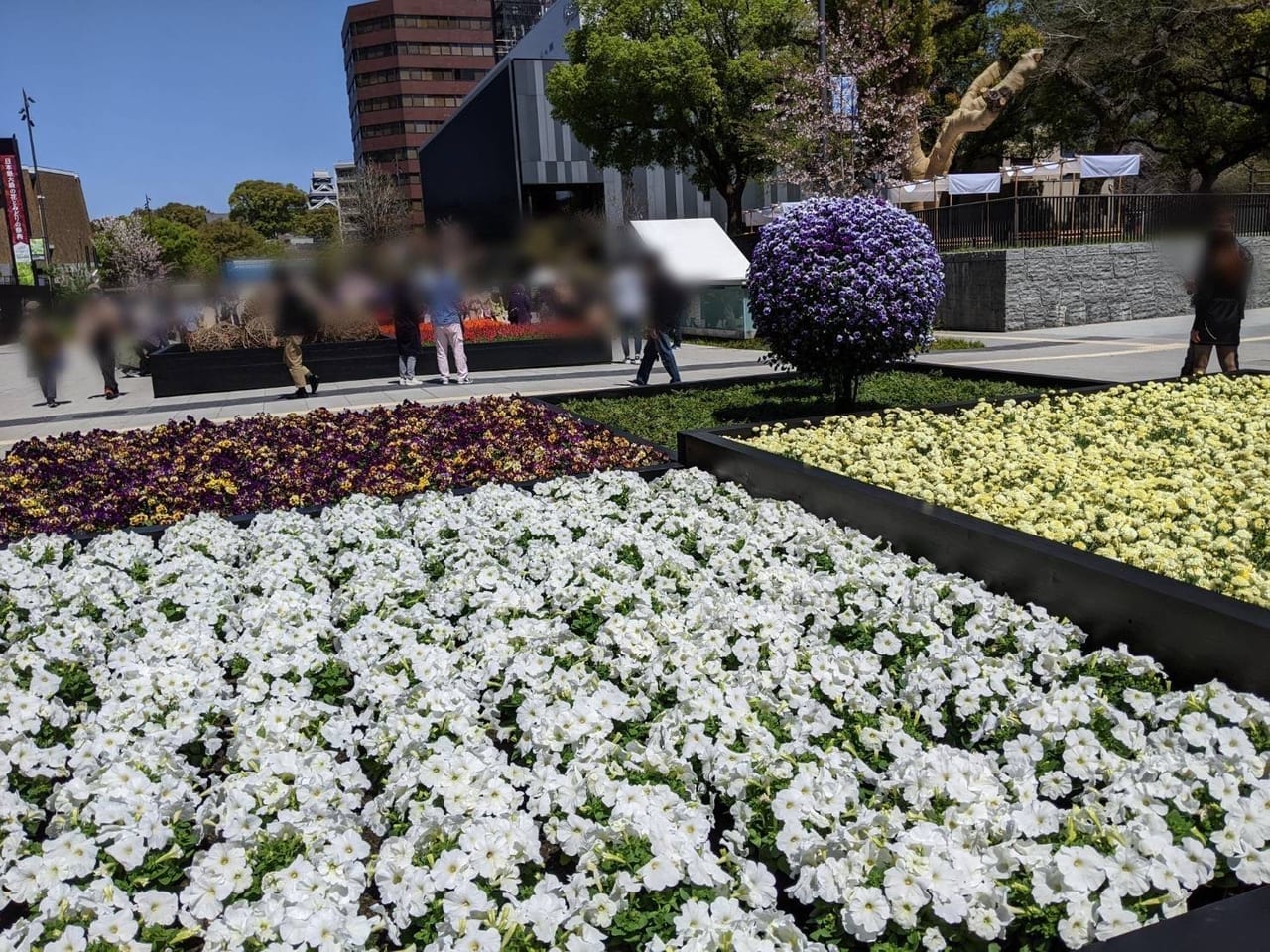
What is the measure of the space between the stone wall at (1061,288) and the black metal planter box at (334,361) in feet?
27.1

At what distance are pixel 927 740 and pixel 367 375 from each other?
15.5 m

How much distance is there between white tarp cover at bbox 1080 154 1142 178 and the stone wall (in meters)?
5.13

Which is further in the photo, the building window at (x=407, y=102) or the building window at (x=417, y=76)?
the building window at (x=407, y=102)

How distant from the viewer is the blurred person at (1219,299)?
994cm

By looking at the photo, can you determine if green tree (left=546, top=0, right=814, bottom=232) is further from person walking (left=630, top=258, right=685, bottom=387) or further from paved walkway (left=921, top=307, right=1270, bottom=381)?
person walking (left=630, top=258, right=685, bottom=387)

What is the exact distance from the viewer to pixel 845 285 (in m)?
8.55

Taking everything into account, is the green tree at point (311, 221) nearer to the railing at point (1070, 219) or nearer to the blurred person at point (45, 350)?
the railing at point (1070, 219)

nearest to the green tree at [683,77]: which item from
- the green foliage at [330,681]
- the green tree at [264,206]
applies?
the green foliage at [330,681]

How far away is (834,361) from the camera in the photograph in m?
8.89

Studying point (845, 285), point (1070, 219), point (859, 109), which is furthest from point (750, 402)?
point (859, 109)

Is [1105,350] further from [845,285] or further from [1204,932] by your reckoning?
[1204,932]

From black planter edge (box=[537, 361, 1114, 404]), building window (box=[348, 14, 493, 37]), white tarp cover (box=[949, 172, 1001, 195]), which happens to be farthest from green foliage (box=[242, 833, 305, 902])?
building window (box=[348, 14, 493, 37])

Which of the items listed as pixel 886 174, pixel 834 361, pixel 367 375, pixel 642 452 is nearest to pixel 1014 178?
pixel 886 174

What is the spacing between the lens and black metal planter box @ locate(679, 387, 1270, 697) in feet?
11.0
